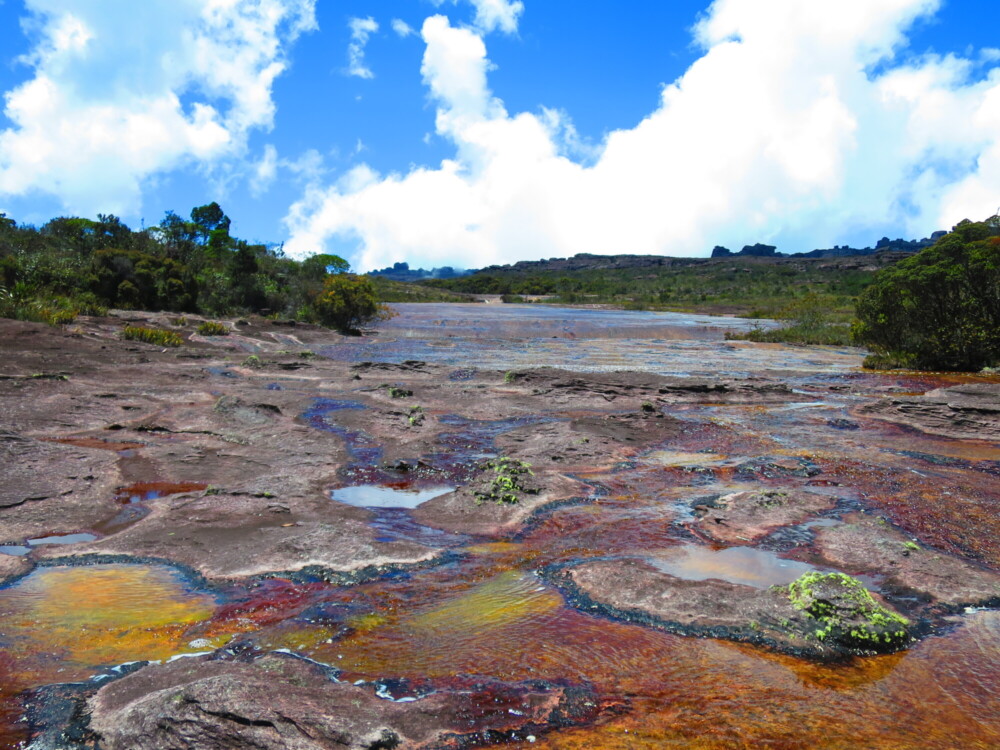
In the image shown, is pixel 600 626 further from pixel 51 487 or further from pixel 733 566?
pixel 51 487

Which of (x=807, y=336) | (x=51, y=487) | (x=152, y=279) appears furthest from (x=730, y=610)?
(x=807, y=336)

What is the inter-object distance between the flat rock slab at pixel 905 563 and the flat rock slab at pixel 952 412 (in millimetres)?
6918

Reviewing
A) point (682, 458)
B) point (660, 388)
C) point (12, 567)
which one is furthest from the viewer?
point (660, 388)

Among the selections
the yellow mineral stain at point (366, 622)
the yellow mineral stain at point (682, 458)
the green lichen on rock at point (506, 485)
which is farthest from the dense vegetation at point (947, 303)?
the yellow mineral stain at point (366, 622)

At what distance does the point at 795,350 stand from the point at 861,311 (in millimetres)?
8010

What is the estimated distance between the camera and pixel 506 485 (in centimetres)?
816

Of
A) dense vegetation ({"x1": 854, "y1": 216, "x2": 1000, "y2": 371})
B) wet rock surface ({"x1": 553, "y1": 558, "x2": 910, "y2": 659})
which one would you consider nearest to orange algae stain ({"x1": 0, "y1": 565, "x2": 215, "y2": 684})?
wet rock surface ({"x1": 553, "y1": 558, "x2": 910, "y2": 659})

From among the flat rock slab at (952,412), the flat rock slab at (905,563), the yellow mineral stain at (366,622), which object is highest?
the flat rock slab at (952,412)

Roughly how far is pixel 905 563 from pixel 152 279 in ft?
106

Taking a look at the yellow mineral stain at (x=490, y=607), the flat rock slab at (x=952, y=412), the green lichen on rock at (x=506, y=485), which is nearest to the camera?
the yellow mineral stain at (x=490, y=607)

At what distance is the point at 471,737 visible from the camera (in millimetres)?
3820

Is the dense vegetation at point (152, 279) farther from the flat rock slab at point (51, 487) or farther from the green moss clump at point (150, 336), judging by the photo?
the flat rock slab at point (51, 487)

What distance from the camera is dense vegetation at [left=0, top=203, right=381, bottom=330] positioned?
26219mm

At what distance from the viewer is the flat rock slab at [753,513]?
7152 mm
